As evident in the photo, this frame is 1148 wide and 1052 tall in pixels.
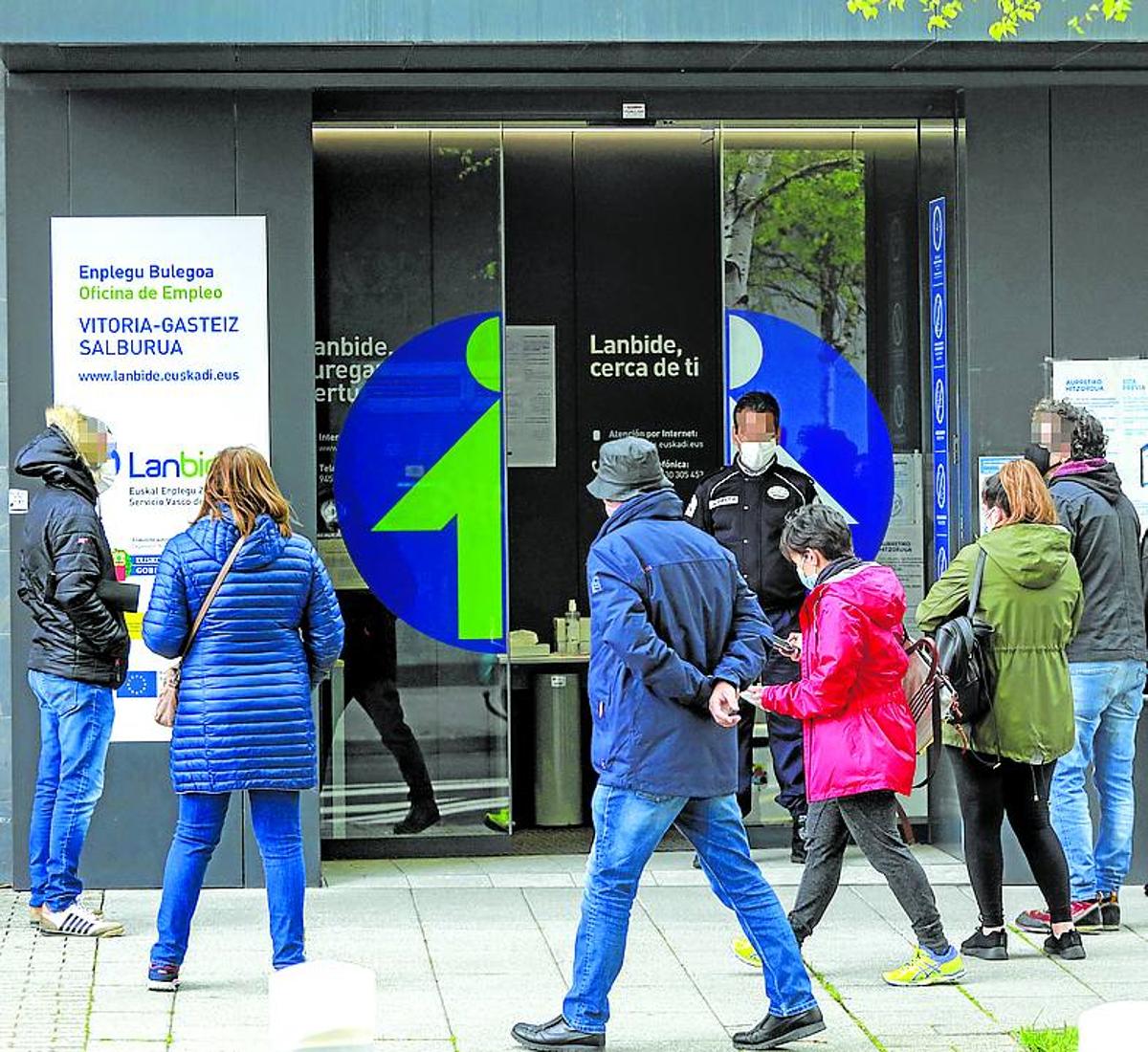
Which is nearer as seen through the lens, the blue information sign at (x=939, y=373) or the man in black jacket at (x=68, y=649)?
the man in black jacket at (x=68, y=649)

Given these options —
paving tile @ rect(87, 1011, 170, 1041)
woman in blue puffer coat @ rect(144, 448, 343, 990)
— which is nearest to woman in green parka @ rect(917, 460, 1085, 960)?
woman in blue puffer coat @ rect(144, 448, 343, 990)

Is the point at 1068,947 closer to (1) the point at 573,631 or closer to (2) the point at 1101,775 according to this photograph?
(2) the point at 1101,775

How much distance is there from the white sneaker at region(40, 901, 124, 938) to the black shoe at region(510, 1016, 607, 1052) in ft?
7.53

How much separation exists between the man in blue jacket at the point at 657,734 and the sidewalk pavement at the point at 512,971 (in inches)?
12.1

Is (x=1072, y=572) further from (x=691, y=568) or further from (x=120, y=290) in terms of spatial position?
→ (x=120, y=290)

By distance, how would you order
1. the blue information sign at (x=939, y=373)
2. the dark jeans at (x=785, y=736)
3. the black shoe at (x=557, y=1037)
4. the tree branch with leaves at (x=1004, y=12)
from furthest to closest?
the blue information sign at (x=939, y=373) → the dark jeans at (x=785, y=736) → the tree branch with leaves at (x=1004, y=12) → the black shoe at (x=557, y=1037)

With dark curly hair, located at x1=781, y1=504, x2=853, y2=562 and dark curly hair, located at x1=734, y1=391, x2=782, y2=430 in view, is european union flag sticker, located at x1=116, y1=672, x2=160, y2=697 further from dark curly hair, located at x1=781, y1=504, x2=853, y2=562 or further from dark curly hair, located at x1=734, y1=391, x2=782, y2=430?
dark curly hair, located at x1=781, y1=504, x2=853, y2=562

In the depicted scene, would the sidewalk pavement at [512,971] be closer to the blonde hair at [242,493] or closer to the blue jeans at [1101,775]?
the blue jeans at [1101,775]

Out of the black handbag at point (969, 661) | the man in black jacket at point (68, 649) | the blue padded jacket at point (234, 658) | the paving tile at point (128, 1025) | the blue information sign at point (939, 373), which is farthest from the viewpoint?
the blue information sign at point (939, 373)

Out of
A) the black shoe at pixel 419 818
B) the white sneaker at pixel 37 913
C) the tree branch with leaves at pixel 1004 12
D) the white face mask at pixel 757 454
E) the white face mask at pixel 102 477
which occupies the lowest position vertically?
the white sneaker at pixel 37 913

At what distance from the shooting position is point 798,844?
9695 millimetres

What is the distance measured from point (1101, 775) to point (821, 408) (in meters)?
2.71

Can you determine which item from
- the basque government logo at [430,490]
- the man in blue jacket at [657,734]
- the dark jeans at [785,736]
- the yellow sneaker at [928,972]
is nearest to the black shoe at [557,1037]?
the man in blue jacket at [657,734]

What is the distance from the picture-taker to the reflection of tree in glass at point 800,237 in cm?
1023
